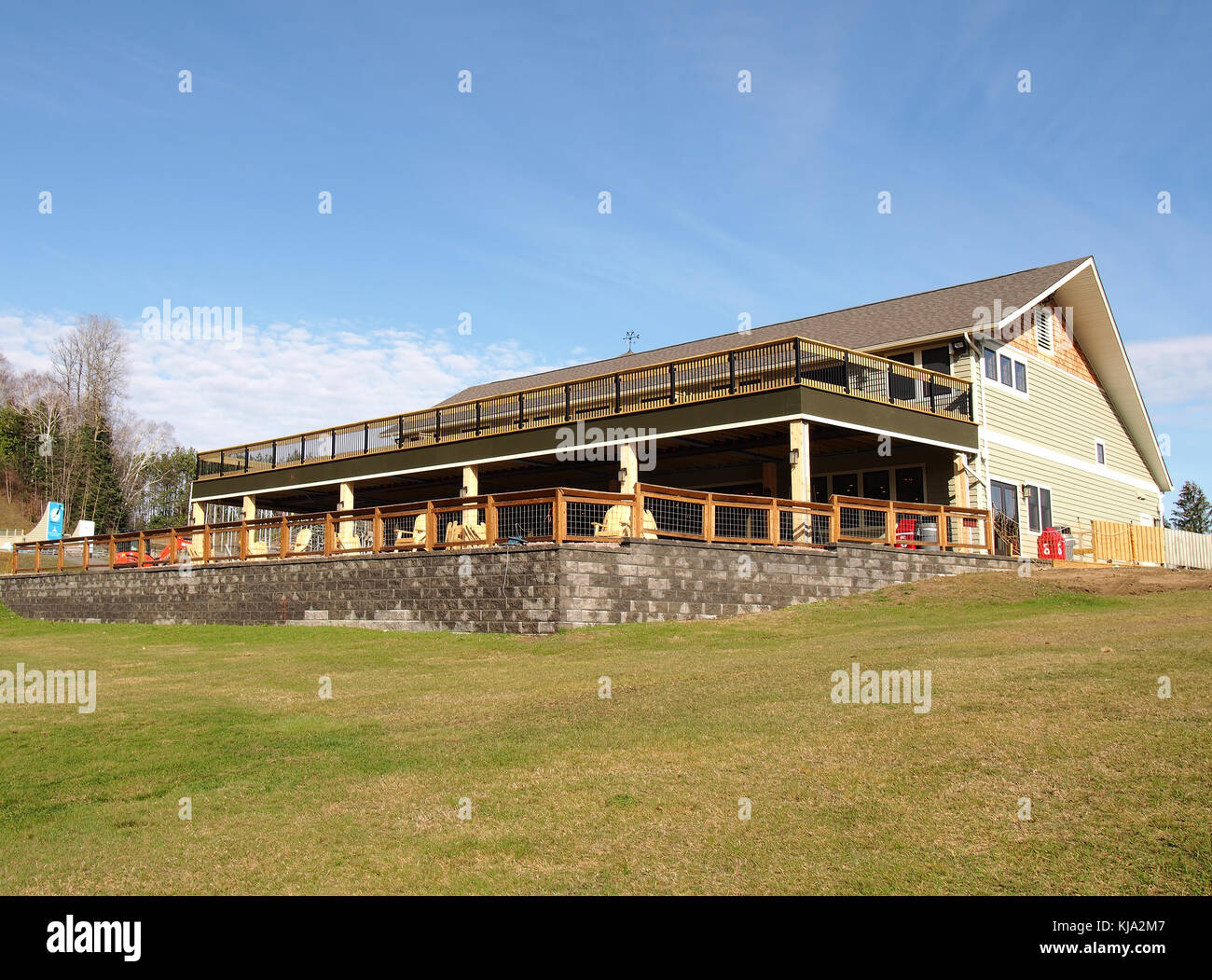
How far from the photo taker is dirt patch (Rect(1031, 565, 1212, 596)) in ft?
60.6

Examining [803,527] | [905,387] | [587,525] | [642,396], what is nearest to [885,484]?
[905,387]

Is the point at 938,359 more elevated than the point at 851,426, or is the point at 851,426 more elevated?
the point at 938,359

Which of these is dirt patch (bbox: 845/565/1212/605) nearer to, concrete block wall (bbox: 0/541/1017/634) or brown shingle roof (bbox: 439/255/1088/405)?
concrete block wall (bbox: 0/541/1017/634)

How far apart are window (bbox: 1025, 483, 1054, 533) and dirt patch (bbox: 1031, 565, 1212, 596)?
240 inches

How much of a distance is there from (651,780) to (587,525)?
11413mm

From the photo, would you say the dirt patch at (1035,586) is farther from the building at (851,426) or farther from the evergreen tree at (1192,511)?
the evergreen tree at (1192,511)

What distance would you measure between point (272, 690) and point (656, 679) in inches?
184

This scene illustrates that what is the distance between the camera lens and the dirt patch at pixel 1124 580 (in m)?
18.5

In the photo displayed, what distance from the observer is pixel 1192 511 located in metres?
84.1

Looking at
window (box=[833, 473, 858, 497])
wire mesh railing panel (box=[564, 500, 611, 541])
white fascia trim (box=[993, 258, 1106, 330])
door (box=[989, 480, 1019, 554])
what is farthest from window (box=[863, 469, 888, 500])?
wire mesh railing panel (box=[564, 500, 611, 541])

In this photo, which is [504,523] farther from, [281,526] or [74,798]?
[74,798]

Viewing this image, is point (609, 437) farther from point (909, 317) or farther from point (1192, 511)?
point (1192, 511)

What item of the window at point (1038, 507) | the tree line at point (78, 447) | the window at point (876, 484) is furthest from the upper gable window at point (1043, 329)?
the tree line at point (78, 447)
